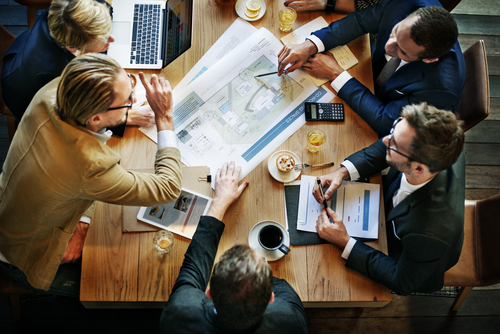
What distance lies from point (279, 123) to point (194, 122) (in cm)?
38

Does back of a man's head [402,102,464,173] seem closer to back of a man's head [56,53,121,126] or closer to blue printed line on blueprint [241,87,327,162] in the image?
blue printed line on blueprint [241,87,327,162]

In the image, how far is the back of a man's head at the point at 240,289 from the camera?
3.62 ft

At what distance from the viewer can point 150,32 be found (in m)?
1.72

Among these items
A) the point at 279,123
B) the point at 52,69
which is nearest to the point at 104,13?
the point at 52,69

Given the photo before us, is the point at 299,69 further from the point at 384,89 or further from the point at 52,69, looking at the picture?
the point at 52,69

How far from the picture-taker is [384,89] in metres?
1.77

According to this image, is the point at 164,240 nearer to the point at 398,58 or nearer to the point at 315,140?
the point at 315,140

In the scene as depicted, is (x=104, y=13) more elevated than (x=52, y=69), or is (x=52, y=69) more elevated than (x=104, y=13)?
(x=104, y=13)

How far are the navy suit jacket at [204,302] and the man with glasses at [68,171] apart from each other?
0.21 metres

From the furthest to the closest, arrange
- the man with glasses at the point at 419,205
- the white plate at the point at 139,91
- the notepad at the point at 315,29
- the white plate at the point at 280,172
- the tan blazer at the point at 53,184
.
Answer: the notepad at the point at 315,29, the white plate at the point at 139,91, the white plate at the point at 280,172, the man with glasses at the point at 419,205, the tan blazer at the point at 53,184

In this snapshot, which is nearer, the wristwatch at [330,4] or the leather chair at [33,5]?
the wristwatch at [330,4]

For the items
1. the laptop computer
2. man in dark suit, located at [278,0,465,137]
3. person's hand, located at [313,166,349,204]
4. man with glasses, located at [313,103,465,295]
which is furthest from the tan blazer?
man in dark suit, located at [278,0,465,137]

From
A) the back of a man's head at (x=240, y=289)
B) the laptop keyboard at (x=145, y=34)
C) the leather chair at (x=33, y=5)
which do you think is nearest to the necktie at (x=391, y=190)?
the back of a man's head at (x=240, y=289)

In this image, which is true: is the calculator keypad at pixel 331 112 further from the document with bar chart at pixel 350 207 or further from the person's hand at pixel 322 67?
the document with bar chart at pixel 350 207
